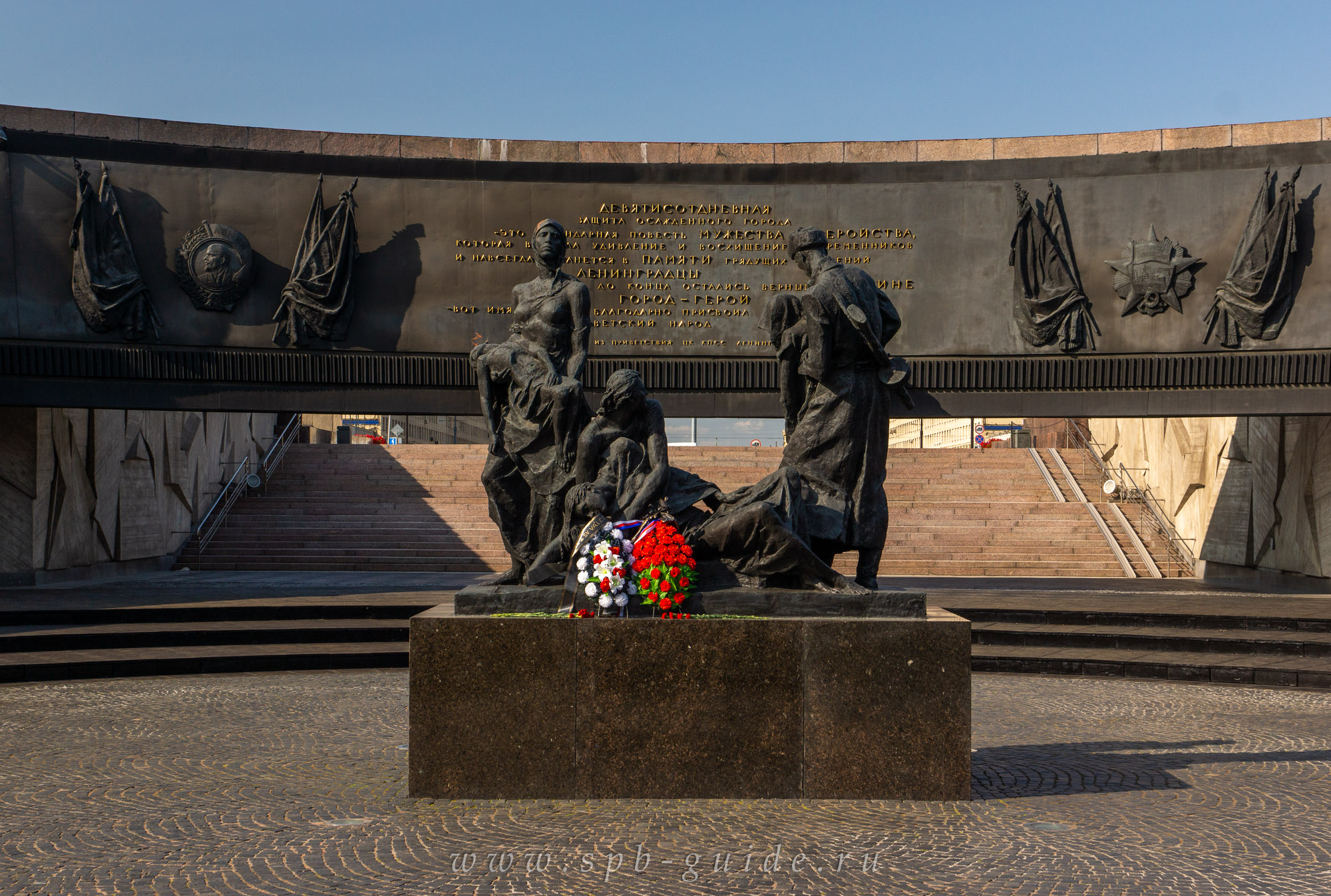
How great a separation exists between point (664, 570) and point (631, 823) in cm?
143

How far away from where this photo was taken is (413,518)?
2039 centimetres

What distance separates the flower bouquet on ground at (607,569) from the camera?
6336mm

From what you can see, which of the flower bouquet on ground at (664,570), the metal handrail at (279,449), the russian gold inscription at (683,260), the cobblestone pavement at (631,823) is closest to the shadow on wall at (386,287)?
the russian gold inscription at (683,260)

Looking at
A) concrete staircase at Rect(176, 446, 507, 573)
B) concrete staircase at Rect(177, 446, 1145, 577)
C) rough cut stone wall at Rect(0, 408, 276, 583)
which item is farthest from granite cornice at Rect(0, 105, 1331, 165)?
concrete staircase at Rect(176, 446, 507, 573)

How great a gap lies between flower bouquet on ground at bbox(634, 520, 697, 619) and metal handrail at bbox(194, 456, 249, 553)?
16.1 meters

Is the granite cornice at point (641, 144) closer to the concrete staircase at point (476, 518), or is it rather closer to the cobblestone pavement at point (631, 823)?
the concrete staircase at point (476, 518)

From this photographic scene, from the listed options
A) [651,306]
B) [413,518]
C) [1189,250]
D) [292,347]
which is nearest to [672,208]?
[651,306]

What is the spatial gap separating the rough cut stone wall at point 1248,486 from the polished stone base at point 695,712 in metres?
12.9

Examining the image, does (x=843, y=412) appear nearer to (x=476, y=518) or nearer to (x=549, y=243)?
(x=549, y=243)

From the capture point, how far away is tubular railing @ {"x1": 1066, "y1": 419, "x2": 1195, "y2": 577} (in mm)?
19641

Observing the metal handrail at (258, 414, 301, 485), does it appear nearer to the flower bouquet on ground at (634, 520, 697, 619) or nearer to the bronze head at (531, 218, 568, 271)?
the bronze head at (531, 218, 568, 271)

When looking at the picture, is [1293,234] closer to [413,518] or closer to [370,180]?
[370,180]

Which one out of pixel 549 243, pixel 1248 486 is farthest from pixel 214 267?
pixel 1248 486

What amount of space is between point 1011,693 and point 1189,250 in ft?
22.7
